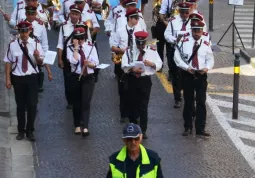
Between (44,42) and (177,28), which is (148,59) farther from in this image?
(44,42)

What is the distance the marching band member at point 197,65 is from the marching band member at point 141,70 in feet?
1.76

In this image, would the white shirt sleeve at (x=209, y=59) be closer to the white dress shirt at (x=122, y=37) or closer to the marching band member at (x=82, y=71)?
the white dress shirt at (x=122, y=37)

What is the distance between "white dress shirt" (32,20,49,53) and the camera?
46.9 feet

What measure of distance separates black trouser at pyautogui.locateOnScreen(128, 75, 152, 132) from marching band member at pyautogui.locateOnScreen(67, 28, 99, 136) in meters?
0.67

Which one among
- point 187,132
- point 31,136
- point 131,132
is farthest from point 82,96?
point 131,132

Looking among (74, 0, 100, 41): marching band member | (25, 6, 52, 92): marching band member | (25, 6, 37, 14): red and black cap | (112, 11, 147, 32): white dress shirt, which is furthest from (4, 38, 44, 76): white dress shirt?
(74, 0, 100, 41): marching band member

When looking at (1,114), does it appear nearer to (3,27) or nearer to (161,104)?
(161,104)

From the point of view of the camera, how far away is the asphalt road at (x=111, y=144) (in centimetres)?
1212

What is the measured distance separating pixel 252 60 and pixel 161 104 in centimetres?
421

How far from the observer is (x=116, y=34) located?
46.8 feet

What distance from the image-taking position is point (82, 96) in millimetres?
13594

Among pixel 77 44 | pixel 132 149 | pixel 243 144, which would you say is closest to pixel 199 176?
pixel 243 144

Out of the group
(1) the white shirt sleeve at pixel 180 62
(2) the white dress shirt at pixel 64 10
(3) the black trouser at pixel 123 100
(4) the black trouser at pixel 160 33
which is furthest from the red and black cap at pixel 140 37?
(4) the black trouser at pixel 160 33

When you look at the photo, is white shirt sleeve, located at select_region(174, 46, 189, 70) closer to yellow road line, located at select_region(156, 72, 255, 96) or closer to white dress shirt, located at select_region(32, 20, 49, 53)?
white dress shirt, located at select_region(32, 20, 49, 53)
